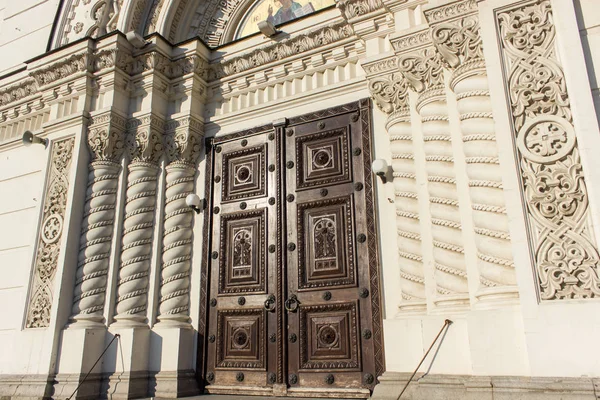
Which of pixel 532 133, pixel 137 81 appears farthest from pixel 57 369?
pixel 532 133

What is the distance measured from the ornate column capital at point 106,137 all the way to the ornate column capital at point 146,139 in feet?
0.46

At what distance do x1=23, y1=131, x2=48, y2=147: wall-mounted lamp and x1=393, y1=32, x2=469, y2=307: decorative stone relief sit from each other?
501cm

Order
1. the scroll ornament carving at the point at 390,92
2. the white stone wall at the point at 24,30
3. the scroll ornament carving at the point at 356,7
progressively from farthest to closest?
the white stone wall at the point at 24,30
the scroll ornament carving at the point at 356,7
the scroll ornament carving at the point at 390,92

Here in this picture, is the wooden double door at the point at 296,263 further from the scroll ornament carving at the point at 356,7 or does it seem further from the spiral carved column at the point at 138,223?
the scroll ornament carving at the point at 356,7

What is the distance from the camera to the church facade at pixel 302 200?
12.9ft

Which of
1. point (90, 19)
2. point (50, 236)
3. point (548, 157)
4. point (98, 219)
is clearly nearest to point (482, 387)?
point (548, 157)

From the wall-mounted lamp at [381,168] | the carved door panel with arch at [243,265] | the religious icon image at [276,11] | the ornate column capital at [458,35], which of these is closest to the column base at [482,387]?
the carved door panel with arch at [243,265]

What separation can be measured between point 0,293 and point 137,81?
10.9 feet

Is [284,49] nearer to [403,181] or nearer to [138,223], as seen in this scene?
[403,181]

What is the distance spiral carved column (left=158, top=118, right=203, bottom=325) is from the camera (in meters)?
6.34

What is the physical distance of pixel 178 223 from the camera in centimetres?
660

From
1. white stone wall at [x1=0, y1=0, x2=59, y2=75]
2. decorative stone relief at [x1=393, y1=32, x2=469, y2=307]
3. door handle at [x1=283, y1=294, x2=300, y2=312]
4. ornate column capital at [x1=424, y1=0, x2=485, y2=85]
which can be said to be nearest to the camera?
decorative stone relief at [x1=393, y1=32, x2=469, y2=307]

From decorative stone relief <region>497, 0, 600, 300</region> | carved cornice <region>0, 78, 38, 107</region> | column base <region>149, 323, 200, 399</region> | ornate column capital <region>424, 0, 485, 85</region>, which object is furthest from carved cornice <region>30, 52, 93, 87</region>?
decorative stone relief <region>497, 0, 600, 300</region>

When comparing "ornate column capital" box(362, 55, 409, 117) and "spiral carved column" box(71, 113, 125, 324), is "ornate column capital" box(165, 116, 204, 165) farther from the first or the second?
"ornate column capital" box(362, 55, 409, 117)
